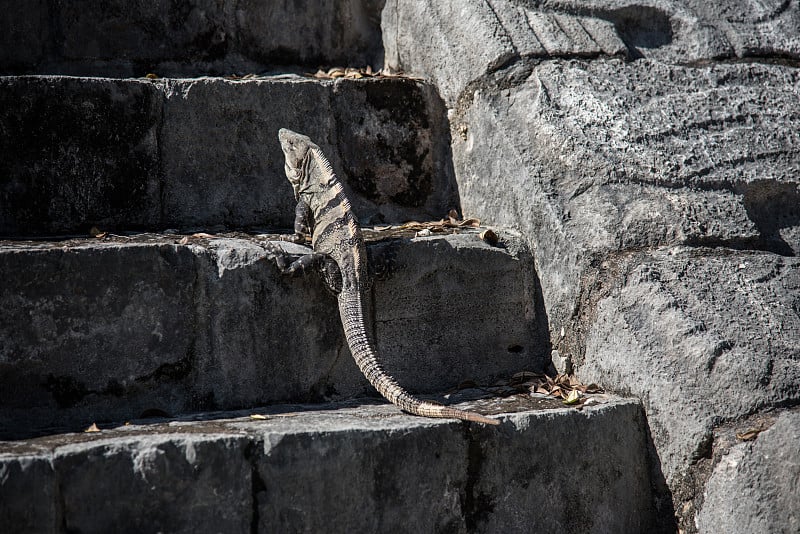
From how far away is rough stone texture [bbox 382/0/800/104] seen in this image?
4.49m

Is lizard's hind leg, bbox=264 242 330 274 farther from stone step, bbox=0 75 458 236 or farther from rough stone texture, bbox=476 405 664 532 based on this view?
rough stone texture, bbox=476 405 664 532

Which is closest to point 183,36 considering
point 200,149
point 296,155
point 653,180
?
point 200,149

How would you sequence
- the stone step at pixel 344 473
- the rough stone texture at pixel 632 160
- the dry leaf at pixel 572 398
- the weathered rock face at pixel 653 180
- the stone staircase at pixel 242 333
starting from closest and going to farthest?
the stone step at pixel 344 473, the stone staircase at pixel 242 333, the weathered rock face at pixel 653 180, the dry leaf at pixel 572 398, the rough stone texture at pixel 632 160

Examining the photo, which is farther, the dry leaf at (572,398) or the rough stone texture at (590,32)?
the rough stone texture at (590,32)

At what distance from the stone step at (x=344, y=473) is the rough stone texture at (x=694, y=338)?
0.18m

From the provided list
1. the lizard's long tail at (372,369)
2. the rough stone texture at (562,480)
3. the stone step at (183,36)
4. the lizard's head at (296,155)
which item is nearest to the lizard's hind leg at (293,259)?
the lizard's long tail at (372,369)

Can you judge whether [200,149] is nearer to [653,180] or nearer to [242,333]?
[242,333]

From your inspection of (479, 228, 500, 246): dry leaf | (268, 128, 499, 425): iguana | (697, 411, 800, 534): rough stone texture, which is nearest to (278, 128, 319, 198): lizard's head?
(268, 128, 499, 425): iguana

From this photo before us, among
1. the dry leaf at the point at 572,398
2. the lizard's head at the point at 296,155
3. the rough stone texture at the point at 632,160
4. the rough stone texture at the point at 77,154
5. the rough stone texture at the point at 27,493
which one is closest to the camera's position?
the rough stone texture at the point at 27,493

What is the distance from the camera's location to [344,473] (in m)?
3.09

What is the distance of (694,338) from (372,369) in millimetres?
1332

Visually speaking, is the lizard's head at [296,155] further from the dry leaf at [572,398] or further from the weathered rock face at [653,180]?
the dry leaf at [572,398]

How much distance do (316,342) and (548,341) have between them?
3.79 ft

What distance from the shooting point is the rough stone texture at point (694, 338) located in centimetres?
329
